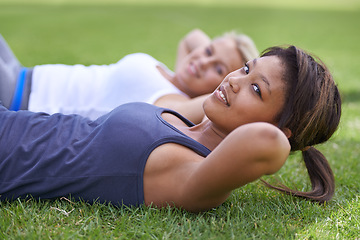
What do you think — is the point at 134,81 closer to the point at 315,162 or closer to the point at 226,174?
the point at 315,162

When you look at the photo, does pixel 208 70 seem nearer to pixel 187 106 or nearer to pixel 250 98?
pixel 187 106

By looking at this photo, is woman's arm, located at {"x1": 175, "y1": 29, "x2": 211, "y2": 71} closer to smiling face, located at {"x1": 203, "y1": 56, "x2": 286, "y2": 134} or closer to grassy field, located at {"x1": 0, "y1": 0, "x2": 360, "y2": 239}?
grassy field, located at {"x1": 0, "y1": 0, "x2": 360, "y2": 239}

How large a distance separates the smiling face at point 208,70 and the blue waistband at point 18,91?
1294mm

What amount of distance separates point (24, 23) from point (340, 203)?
11.2 m

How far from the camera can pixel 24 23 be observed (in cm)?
1227

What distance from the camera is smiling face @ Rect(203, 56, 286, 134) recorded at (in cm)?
233

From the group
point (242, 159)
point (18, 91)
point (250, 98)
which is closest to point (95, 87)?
point (18, 91)

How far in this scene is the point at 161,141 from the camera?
7.54 feet

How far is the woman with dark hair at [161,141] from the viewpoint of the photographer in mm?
2291

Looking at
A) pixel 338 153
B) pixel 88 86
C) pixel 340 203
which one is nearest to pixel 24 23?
pixel 88 86

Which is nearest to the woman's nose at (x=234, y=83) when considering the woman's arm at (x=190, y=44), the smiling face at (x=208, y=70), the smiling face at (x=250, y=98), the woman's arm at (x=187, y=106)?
the smiling face at (x=250, y=98)

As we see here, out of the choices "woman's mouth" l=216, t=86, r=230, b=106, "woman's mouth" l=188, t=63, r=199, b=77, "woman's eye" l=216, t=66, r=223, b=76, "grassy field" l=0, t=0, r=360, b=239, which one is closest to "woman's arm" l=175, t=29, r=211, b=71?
"woman's mouth" l=188, t=63, r=199, b=77

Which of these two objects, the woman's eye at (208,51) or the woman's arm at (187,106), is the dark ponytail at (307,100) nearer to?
the woman's arm at (187,106)

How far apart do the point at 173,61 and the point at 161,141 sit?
622cm
